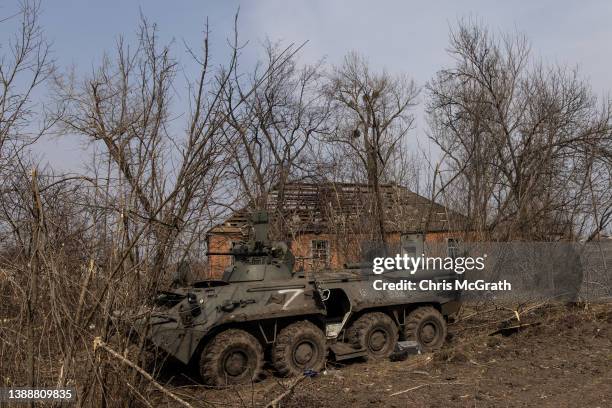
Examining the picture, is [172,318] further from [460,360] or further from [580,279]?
[580,279]

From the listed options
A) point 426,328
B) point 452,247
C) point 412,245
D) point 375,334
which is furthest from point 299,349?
point 452,247

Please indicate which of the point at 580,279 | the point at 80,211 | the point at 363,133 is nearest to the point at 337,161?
the point at 363,133

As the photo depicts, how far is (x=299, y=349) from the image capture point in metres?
9.11

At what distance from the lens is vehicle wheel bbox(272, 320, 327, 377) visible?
29.2ft

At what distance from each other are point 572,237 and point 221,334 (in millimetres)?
11791

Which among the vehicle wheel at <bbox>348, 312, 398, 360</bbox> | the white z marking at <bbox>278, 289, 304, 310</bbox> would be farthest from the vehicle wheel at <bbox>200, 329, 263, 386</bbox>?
the vehicle wheel at <bbox>348, 312, 398, 360</bbox>

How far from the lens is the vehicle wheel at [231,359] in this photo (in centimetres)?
827

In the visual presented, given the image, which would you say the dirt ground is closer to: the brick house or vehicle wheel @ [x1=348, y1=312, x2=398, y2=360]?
vehicle wheel @ [x1=348, y1=312, x2=398, y2=360]

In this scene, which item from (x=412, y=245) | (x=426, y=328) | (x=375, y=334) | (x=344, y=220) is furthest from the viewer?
(x=344, y=220)

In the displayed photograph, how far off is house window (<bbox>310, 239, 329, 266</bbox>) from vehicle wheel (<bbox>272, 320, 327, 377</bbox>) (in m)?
6.26

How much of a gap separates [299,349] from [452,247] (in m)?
8.06

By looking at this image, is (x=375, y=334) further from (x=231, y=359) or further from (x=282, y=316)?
(x=231, y=359)

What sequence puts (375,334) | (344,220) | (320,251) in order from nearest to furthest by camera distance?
(375,334)
(320,251)
(344,220)

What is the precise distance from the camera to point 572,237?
653 inches
